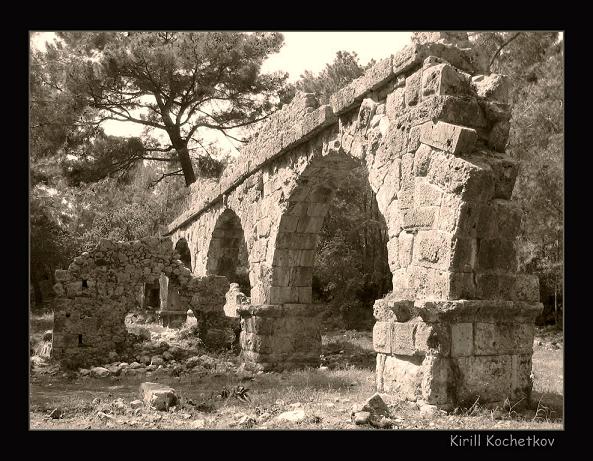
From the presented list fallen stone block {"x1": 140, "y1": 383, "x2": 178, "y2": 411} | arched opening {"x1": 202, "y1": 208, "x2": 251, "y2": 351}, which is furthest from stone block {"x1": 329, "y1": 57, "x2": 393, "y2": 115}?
arched opening {"x1": 202, "y1": 208, "x2": 251, "y2": 351}

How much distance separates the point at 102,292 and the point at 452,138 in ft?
23.6

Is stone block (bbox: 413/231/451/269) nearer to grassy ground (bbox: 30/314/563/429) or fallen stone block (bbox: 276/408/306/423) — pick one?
grassy ground (bbox: 30/314/563/429)

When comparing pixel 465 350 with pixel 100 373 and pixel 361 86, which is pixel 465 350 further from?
pixel 100 373

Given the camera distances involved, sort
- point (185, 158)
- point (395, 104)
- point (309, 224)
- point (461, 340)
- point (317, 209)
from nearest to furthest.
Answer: point (461, 340), point (395, 104), point (317, 209), point (309, 224), point (185, 158)

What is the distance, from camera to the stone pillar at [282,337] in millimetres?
10602

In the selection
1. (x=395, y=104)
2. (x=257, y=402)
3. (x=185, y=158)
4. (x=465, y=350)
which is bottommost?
(x=257, y=402)

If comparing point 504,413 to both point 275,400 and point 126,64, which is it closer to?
point 275,400

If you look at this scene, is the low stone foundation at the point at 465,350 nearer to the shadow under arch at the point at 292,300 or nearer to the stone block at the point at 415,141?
→ the stone block at the point at 415,141

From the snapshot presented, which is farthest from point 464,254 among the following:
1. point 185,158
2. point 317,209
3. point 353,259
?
point 185,158

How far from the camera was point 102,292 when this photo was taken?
11.2m

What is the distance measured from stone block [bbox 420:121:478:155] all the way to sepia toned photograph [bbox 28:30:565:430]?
0.07 feet

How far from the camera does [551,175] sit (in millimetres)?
12688

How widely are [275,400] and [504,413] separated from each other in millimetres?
2556

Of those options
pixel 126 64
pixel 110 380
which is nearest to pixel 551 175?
pixel 110 380
